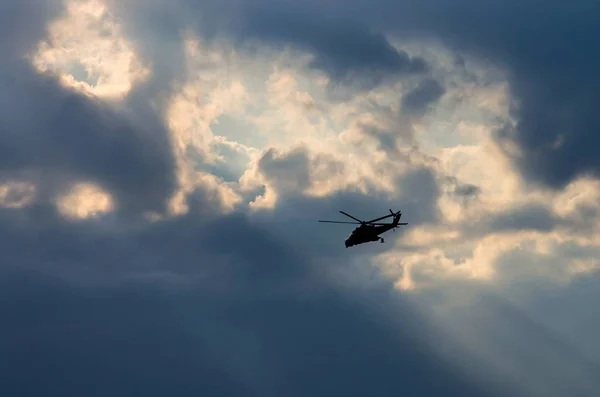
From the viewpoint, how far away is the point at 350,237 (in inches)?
5044

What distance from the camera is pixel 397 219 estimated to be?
5089 inches

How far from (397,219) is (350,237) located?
456 inches
